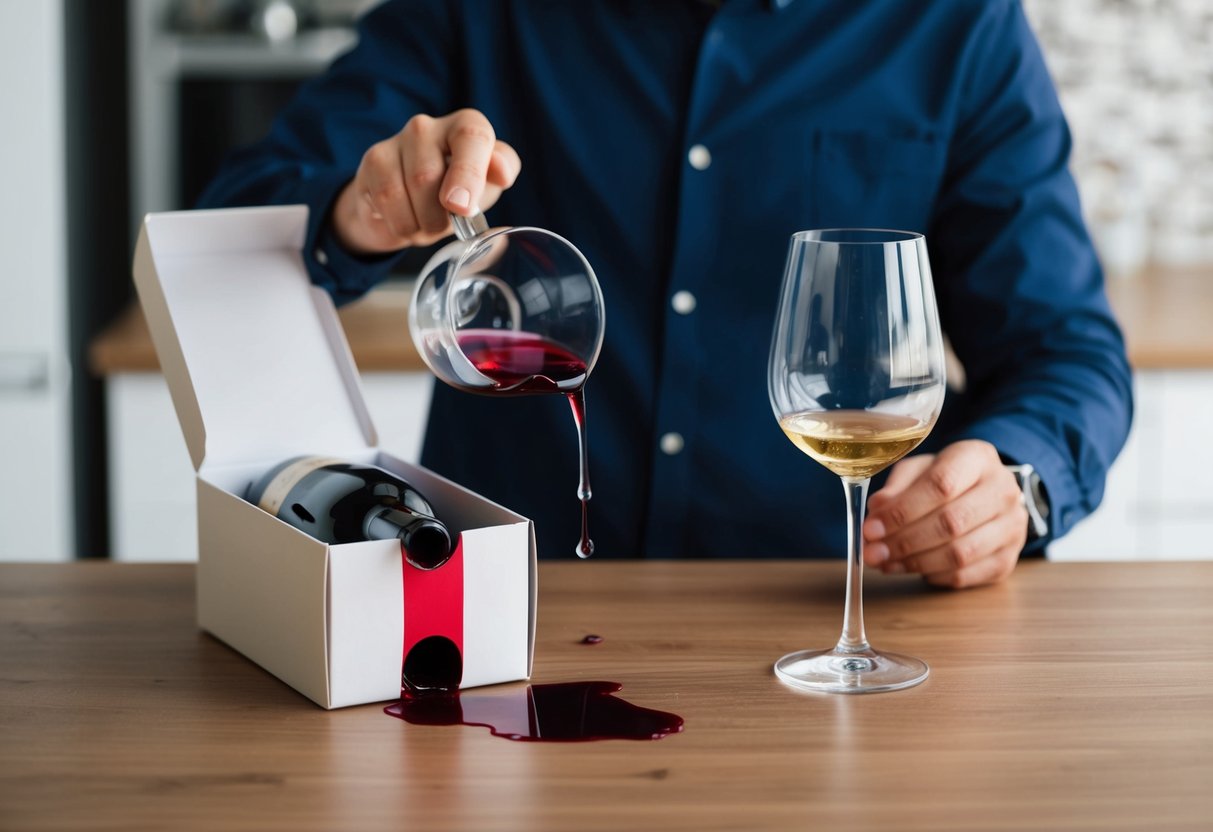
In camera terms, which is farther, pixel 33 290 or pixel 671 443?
pixel 33 290

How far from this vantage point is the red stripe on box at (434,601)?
87 centimetres

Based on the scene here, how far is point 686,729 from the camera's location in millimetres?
820

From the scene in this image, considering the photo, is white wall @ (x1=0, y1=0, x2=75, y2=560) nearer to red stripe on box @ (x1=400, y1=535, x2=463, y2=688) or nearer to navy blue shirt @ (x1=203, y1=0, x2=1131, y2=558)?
navy blue shirt @ (x1=203, y1=0, x2=1131, y2=558)

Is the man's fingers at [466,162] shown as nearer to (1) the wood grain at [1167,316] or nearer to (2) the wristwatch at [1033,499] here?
(2) the wristwatch at [1033,499]

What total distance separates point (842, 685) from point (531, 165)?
797mm

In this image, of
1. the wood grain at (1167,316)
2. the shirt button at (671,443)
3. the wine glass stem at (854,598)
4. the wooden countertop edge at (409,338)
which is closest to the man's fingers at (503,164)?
the wine glass stem at (854,598)

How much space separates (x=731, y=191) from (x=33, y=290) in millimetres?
1420

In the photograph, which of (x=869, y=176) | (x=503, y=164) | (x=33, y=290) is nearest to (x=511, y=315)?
(x=503, y=164)

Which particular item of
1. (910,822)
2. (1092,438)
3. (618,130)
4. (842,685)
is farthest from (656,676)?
(618,130)

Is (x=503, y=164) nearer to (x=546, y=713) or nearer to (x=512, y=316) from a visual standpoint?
(x=512, y=316)

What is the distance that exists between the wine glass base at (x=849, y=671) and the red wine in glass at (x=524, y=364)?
0.18m

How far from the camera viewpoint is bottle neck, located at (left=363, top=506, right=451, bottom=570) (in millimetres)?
862

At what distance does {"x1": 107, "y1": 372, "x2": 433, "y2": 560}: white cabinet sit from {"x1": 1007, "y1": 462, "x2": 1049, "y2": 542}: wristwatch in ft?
4.09

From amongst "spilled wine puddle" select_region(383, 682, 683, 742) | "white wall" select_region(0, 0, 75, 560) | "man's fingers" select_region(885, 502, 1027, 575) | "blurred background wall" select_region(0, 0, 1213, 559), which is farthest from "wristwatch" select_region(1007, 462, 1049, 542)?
"white wall" select_region(0, 0, 75, 560)
